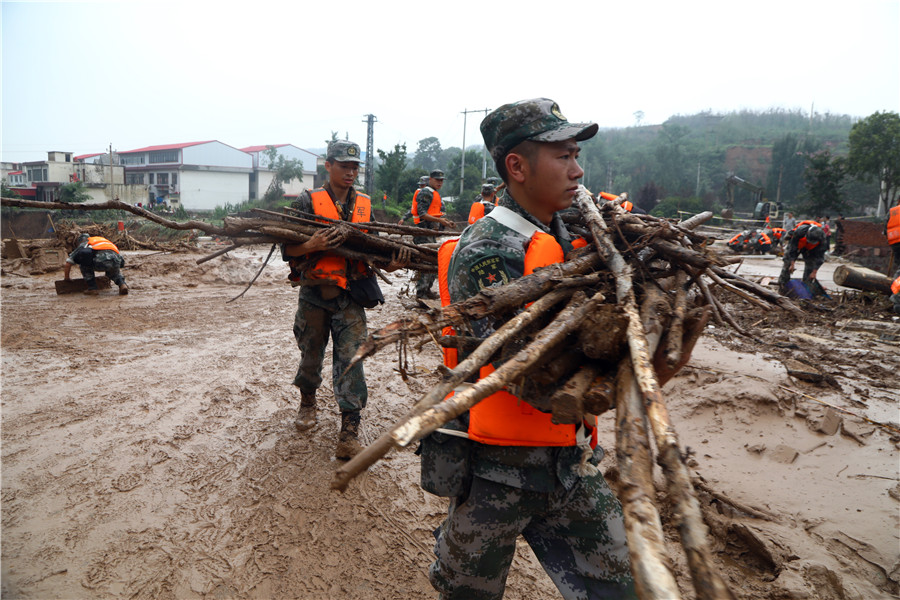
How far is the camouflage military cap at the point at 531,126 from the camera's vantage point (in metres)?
1.70

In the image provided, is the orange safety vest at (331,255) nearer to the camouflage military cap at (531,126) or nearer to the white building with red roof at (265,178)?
the camouflage military cap at (531,126)

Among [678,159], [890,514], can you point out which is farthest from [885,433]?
[678,159]

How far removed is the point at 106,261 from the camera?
377 inches

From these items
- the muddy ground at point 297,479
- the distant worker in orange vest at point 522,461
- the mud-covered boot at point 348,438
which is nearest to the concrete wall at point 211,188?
the muddy ground at point 297,479

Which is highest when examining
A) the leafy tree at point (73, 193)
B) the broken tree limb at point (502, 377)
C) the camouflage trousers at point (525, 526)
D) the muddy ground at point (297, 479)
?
the leafy tree at point (73, 193)

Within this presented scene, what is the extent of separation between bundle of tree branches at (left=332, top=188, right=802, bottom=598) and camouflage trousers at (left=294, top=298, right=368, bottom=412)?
2382 millimetres

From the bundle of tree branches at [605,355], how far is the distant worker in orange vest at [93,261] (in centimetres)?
1035

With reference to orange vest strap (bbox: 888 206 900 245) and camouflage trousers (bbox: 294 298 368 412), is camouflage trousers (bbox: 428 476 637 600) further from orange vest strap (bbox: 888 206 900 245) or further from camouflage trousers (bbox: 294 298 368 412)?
orange vest strap (bbox: 888 206 900 245)

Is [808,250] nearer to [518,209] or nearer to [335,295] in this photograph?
[335,295]

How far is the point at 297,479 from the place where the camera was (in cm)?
348

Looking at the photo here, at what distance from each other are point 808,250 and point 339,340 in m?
10.1

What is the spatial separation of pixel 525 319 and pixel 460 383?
10.8 inches

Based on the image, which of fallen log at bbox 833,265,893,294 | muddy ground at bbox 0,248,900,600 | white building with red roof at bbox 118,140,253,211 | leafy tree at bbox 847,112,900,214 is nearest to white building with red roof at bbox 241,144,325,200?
white building with red roof at bbox 118,140,253,211

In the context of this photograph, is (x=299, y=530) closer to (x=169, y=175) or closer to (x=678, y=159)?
(x=169, y=175)
